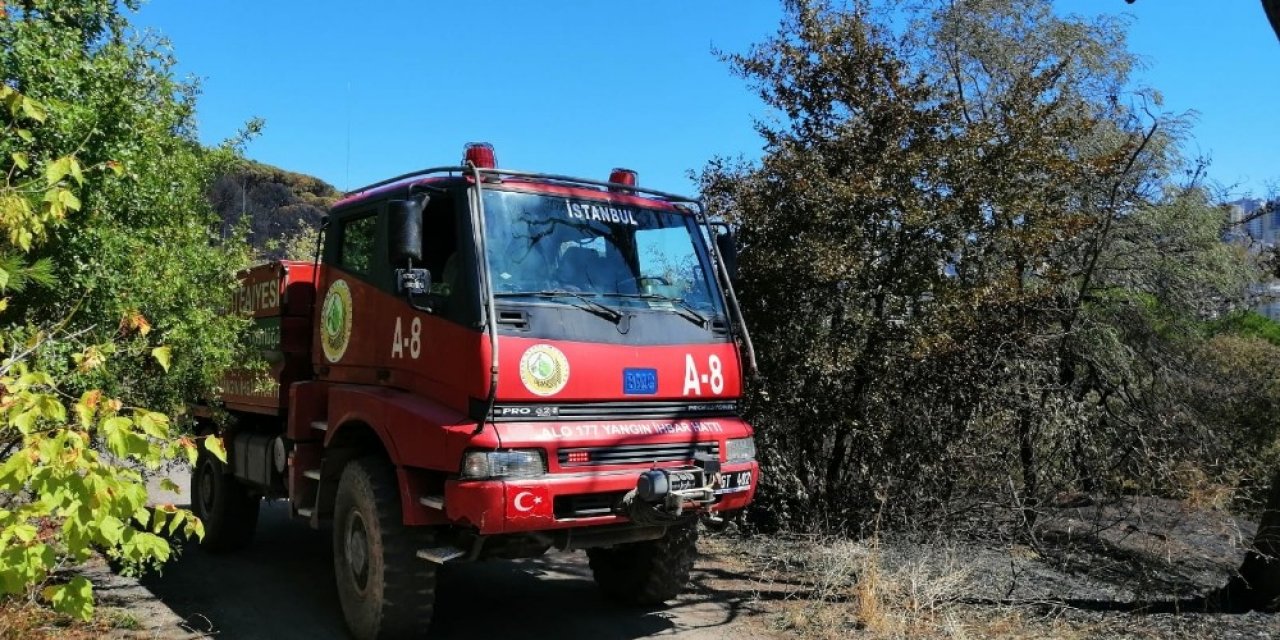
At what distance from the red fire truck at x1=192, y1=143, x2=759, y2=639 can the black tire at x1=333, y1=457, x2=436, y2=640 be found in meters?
0.01


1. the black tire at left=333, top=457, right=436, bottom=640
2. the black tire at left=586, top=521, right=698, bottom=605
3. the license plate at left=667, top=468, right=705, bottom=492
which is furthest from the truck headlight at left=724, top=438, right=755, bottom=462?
the black tire at left=333, top=457, right=436, bottom=640

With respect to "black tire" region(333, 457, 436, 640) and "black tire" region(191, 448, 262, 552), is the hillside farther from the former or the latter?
"black tire" region(333, 457, 436, 640)

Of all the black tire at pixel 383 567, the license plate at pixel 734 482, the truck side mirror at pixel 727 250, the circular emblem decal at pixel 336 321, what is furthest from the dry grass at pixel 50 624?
the truck side mirror at pixel 727 250

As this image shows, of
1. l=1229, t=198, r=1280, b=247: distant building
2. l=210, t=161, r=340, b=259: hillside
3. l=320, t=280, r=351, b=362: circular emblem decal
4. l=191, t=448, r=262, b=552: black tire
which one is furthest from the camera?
l=210, t=161, r=340, b=259: hillside

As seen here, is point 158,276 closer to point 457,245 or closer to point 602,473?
point 457,245

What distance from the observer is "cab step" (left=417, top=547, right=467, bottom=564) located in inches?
189

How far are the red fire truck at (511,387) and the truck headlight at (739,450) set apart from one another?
1cm

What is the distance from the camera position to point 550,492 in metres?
4.64

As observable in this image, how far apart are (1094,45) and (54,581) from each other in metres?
13.5

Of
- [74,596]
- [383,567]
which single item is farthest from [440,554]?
[74,596]

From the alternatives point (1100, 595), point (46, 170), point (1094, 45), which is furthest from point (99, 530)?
point (1094, 45)

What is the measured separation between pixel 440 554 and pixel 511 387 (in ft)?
3.21

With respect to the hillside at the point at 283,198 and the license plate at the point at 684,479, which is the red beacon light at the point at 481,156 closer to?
the license plate at the point at 684,479

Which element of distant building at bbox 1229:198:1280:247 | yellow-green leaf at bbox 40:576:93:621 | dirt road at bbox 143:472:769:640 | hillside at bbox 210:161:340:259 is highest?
hillside at bbox 210:161:340:259
